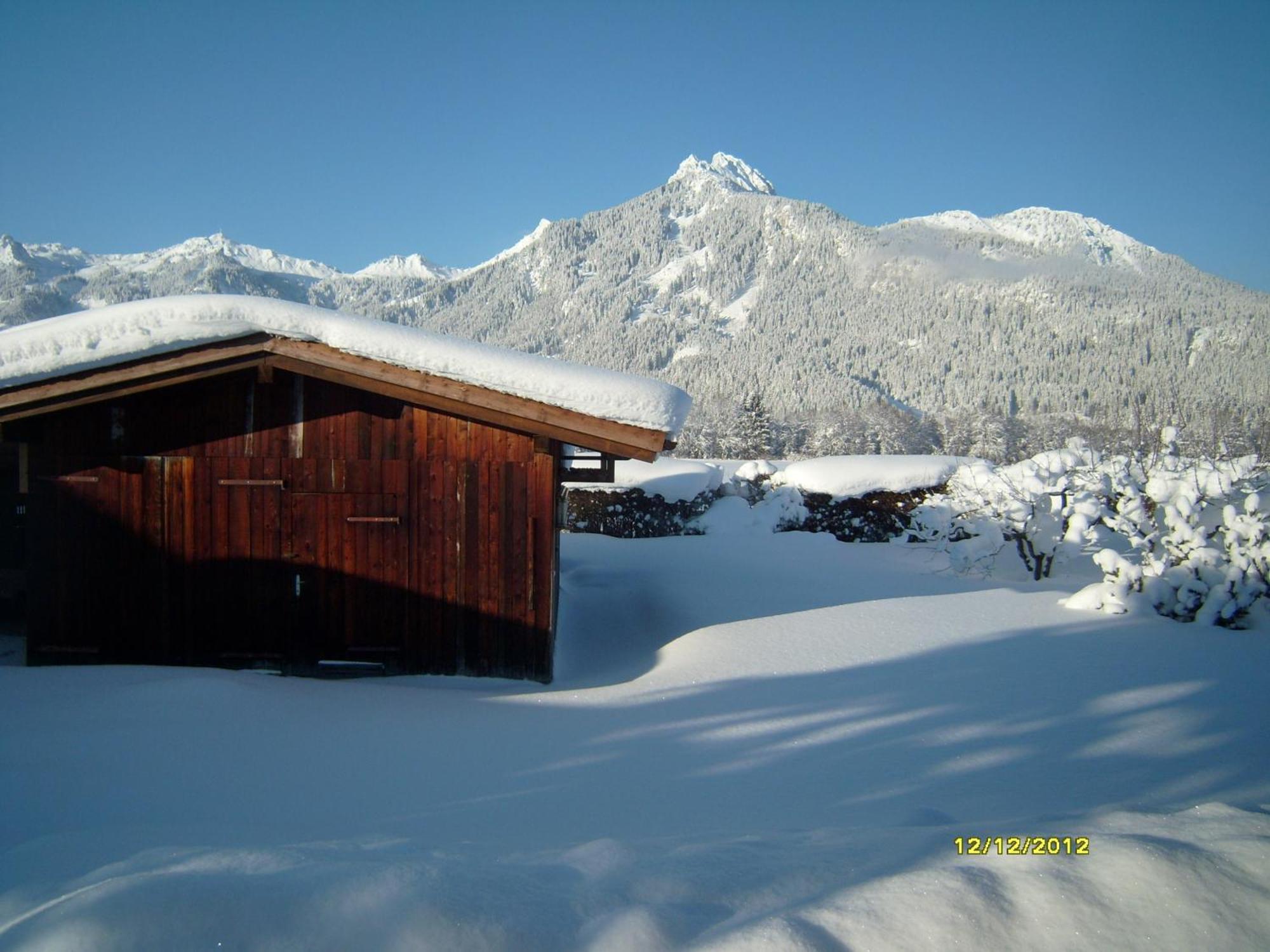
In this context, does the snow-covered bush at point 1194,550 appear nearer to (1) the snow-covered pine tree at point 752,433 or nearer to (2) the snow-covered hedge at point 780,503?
(2) the snow-covered hedge at point 780,503

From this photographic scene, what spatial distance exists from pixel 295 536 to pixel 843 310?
152 m

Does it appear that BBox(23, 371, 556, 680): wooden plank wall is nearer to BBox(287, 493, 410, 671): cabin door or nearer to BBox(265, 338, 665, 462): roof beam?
BBox(287, 493, 410, 671): cabin door

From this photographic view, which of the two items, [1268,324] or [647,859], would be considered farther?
[1268,324]

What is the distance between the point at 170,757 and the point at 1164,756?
6.36 meters

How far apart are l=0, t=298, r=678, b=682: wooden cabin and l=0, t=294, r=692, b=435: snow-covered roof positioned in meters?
0.69

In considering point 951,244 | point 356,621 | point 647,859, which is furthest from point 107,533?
point 951,244

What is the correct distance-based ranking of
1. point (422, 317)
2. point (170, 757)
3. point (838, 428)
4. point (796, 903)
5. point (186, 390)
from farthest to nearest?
point (422, 317) < point (838, 428) < point (186, 390) < point (170, 757) < point (796, 903)

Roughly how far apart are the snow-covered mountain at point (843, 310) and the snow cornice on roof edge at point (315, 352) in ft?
279

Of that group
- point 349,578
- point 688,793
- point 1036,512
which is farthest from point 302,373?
point 1036,512

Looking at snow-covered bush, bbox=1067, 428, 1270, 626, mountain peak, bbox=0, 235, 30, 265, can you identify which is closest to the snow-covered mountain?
mountain peak, bbox=0, 235, 30, 265

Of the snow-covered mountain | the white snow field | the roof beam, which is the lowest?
the white snow field

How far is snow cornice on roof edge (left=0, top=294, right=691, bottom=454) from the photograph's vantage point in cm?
582

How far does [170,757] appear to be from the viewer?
161 inches

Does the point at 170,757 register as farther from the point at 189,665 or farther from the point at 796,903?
the point at 796,903
